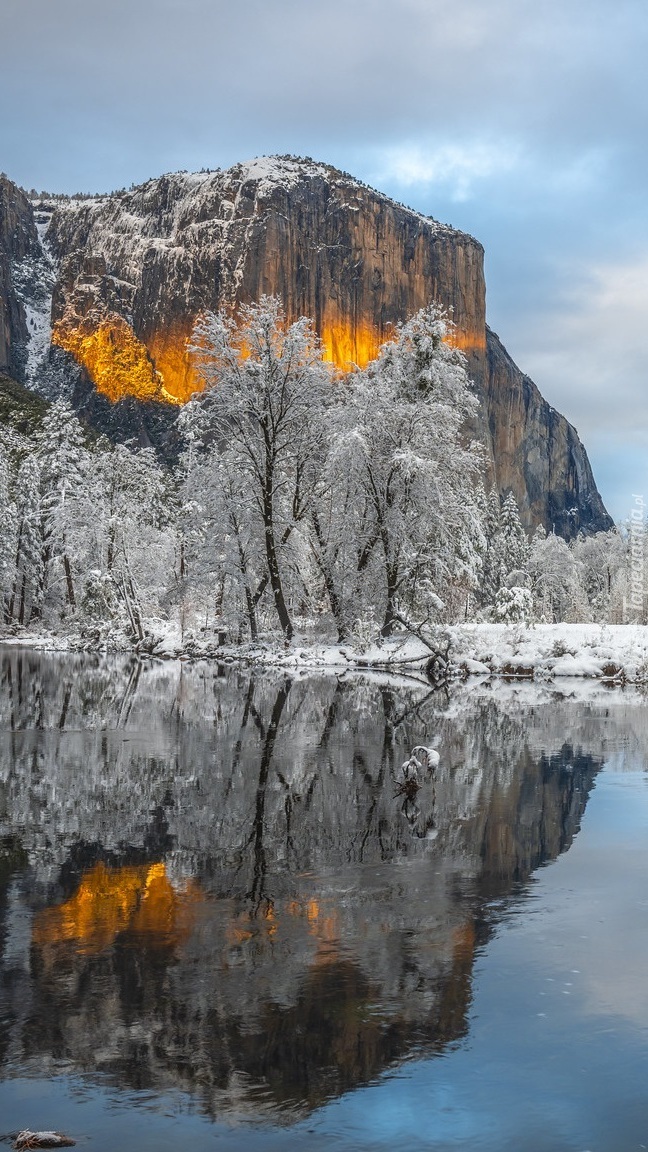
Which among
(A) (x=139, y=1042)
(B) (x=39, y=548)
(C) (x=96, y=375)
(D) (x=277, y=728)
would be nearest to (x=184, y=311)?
(C) (x=96, y=375)

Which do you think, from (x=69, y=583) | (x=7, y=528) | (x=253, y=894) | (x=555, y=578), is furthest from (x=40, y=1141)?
(x=555, y=578)

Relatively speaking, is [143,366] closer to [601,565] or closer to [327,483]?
[601,565]

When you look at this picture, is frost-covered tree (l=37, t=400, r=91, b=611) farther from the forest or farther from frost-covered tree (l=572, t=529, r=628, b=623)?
frost-covered tree (l=572, t=529, r=628, b=623)

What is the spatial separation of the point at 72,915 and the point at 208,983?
1.71 meters

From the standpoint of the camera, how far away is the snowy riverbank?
34000mm

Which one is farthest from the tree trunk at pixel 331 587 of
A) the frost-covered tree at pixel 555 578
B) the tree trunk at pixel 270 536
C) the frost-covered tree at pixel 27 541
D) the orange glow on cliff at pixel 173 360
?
the orange glow on cliff at pixel 173 360

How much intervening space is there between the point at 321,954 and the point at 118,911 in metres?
Result: 1.73

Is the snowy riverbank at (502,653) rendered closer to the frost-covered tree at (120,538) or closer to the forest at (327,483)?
the forest at (327,483)

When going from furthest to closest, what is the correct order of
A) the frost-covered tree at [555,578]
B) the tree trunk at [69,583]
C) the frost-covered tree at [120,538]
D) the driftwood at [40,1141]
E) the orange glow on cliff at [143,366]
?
1. the orange glow on cliff at [143,366]
2. the frost-covered tree at [555,578]
3. the tree trunk at [69,583]
4. the frost-covered tree at [120,538]
5. the driftwood at [40,1141]

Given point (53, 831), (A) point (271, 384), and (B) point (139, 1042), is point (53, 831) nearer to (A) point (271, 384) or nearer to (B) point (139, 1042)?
(B) point (139, 1042)

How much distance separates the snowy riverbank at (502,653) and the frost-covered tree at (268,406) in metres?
2.28

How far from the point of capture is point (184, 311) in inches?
7785

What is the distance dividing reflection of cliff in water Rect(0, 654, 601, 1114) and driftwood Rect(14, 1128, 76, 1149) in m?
0.67

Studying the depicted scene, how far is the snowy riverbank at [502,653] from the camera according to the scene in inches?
1339
